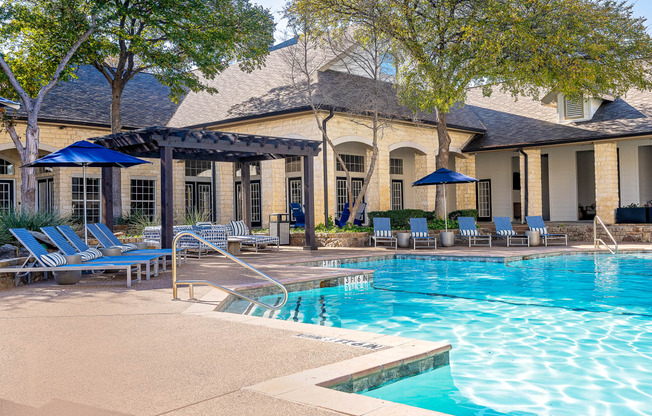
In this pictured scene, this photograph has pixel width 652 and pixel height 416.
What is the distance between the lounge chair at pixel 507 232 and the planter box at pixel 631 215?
3313 mm

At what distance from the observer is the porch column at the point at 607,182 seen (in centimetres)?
1917

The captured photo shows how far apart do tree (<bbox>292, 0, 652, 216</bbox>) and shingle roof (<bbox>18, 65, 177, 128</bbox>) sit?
28.7 ft

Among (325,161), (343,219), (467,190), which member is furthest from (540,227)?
(325,161)

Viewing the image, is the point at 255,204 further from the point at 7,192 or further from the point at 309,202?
the point at 7,192

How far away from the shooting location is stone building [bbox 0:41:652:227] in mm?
19219

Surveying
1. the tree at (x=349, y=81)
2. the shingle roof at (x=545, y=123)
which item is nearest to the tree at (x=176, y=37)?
the tree at (x=349, y=81)

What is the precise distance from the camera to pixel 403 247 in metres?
17.2

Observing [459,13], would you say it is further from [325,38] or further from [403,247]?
[403,247]

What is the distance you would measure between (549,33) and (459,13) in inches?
112

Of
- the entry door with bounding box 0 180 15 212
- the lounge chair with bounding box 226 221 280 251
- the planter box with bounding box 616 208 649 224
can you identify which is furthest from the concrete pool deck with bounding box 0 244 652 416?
the planter box with bounding box 616 208 649 224

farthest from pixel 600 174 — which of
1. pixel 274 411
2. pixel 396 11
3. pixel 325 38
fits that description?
pixel 274 411

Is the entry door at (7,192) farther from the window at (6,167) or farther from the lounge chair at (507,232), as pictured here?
the lounge chair at (507,232)

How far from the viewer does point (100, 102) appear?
2200 centimetres

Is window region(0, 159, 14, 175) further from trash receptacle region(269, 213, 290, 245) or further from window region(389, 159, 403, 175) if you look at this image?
window region(389, 159, 403, 175)
